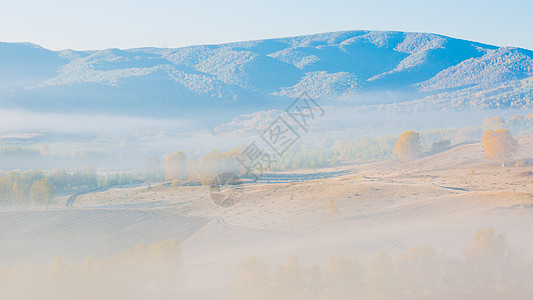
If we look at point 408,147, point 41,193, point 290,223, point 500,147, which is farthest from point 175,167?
point 500,147

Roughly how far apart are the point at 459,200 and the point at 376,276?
96.4 feet

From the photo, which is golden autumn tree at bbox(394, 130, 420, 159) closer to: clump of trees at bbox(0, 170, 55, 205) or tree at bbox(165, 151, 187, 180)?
tree at bbox(165, 151, 187, 180)

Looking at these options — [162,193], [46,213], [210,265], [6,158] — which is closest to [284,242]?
[210,265]

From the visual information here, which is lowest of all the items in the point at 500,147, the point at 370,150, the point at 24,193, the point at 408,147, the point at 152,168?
the point at 152,168

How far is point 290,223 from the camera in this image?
52.7m

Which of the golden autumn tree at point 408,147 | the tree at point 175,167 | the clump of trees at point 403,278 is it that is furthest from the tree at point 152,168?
the clump of trees at point 403,278

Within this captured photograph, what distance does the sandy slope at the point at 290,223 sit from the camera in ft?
130

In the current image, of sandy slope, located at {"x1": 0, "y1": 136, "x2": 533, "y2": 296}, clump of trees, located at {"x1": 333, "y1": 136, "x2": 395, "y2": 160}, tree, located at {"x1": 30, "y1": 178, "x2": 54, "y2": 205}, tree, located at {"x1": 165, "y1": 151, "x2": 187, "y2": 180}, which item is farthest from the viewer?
clump of trees, located at {"x1": 333, "y1": 136, "x2": 395, "y2": 160}

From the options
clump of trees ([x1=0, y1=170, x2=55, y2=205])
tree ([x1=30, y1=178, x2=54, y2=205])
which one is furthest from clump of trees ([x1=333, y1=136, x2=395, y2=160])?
clump of trees ([x1=0, y1=170, x2=55, y2=205])

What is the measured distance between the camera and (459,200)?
53.8m

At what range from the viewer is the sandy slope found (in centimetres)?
3969

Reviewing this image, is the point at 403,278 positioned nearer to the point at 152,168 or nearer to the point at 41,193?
the point at 41,193

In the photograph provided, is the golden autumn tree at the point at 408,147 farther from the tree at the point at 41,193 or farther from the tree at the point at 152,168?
the tree at the point at 41,193

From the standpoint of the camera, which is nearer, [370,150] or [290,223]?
[290,223]
